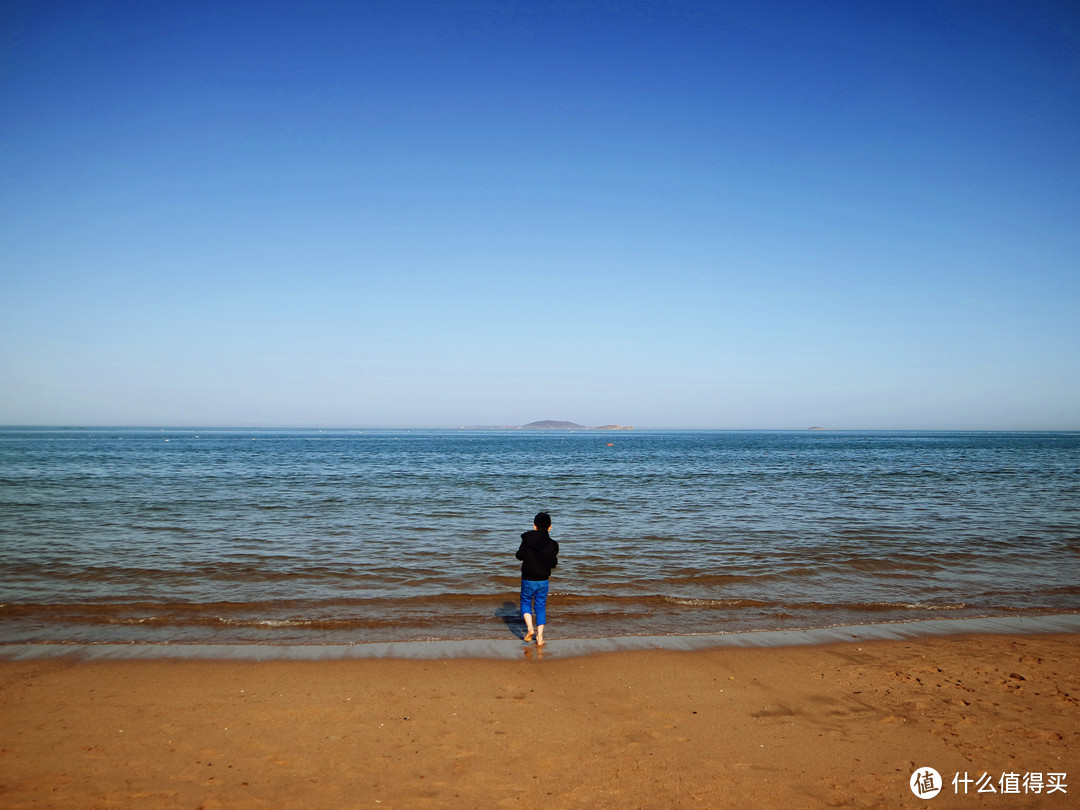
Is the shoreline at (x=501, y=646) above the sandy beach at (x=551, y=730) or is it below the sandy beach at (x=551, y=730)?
below

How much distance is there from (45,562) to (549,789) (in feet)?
46.0

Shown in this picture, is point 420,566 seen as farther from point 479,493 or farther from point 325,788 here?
point 479,493

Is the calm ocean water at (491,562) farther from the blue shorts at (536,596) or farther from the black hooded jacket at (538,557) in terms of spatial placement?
the black hooded jacket at (538,557)

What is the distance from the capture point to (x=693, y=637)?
29.2ft

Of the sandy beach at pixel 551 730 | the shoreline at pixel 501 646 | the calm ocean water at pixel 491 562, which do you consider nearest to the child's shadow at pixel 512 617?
the calm ocean water at pixel 491 562

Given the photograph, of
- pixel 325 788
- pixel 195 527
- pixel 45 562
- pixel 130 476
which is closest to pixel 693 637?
pixel 325 788

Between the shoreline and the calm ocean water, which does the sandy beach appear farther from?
the calm ocean water

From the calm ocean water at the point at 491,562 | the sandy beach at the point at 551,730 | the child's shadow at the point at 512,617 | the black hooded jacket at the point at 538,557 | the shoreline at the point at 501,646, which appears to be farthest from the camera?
the calm ocean water at the point at 491,562

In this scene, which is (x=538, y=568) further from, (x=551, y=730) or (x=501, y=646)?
(x=551, y=730)

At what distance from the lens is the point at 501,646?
8523mm

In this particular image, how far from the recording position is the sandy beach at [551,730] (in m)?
4.93

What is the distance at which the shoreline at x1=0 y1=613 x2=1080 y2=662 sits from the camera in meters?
8.05

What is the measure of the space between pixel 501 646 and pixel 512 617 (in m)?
1.60

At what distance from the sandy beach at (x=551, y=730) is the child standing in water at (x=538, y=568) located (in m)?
0.53
